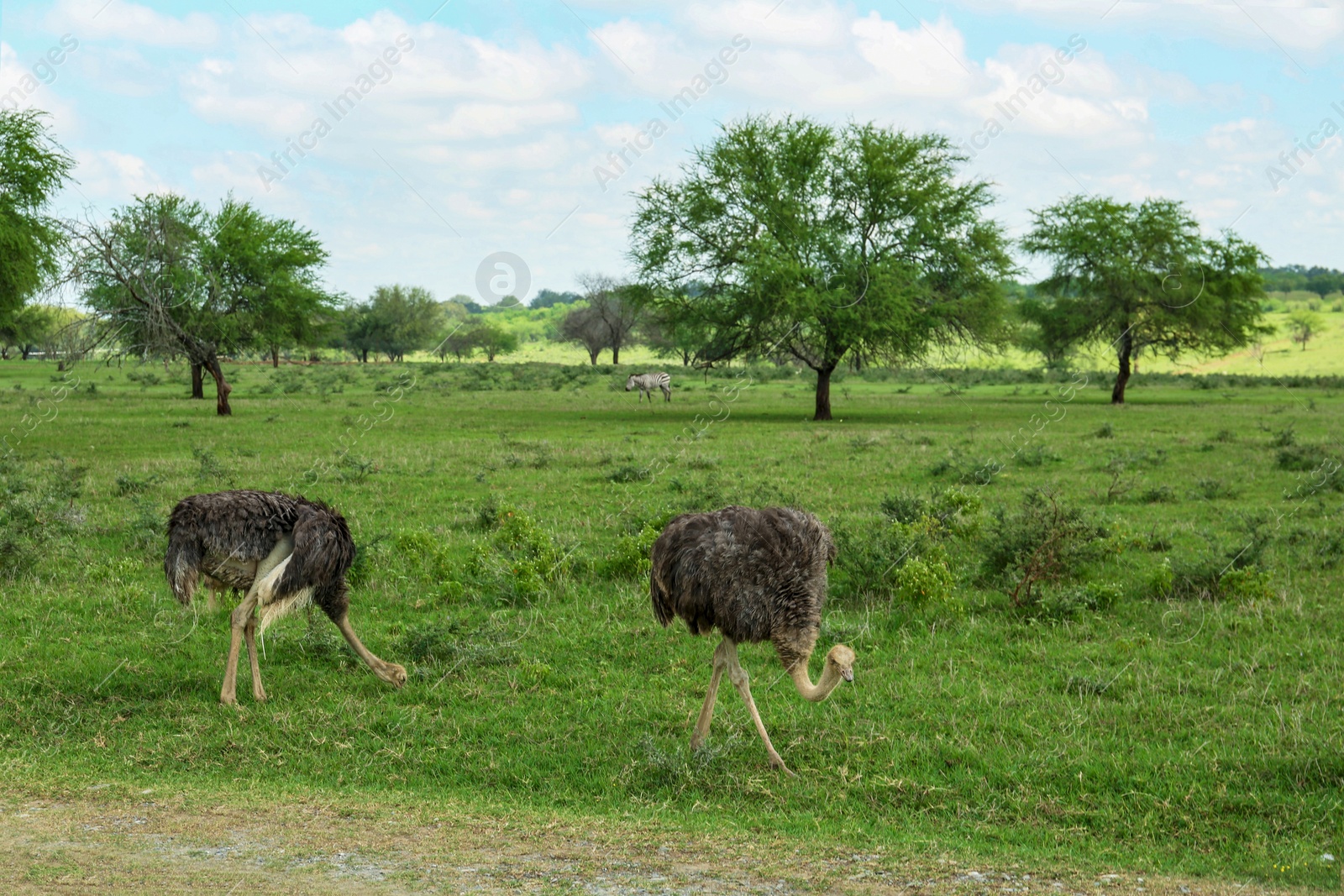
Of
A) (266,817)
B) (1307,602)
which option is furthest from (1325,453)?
(266,817)

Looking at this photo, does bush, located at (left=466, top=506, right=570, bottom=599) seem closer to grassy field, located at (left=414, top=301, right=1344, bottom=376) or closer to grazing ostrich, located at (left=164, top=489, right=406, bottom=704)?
grazing ostrich, located at (left=164, top=489, right=406, bottom=704)

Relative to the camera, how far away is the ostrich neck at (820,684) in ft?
23.9

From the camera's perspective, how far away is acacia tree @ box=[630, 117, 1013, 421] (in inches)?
1467

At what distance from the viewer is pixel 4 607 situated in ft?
38.7

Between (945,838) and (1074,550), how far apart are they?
7.02 metres

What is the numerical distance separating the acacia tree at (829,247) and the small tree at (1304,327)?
84.3 meters

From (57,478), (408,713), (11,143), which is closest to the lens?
(408,713)

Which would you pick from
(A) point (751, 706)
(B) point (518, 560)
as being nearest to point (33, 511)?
(B) point (518, 560)

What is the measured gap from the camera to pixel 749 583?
25.3ft

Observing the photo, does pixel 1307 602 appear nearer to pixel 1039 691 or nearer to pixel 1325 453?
pixel 1039 691

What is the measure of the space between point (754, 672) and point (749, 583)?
97.9 inches

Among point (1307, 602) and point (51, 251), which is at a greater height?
point (51, 251)

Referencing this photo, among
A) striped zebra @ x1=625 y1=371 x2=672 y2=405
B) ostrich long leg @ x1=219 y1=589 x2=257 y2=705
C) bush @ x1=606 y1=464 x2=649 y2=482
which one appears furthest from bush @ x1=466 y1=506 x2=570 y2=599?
striped zebra @ x1=625 y1=371 x2=672 y2=405

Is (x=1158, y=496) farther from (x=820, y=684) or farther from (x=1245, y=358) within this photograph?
(x=1245, y=358)
